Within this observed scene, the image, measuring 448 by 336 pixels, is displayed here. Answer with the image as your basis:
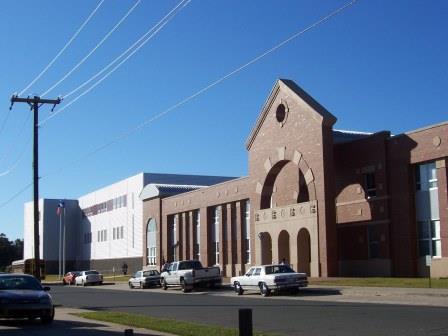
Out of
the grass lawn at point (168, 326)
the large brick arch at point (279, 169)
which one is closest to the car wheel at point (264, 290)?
the large brick arch at point (279, 169)

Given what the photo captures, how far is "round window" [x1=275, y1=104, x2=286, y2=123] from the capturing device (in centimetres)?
4747

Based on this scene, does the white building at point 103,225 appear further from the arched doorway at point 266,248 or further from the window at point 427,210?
the window at point 427,210

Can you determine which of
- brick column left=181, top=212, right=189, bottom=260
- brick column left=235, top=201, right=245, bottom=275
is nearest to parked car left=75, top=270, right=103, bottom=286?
brick column left=181, top=212, right=189, bottom=260

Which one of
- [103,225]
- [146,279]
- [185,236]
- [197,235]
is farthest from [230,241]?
[103,225]

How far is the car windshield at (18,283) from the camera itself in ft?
65.0

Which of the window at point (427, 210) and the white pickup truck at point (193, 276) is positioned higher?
the window at point (427, 210)

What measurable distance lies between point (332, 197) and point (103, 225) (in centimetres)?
6166

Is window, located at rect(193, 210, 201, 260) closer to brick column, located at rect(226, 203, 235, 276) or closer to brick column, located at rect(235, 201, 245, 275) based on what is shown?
brick column, located at rect(226, 203, 235, 276)

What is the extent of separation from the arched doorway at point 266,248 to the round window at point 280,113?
8044 mm

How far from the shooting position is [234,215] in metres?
57.1

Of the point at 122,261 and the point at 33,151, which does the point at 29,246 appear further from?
the point at 33,151

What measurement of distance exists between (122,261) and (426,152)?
57.8 meters

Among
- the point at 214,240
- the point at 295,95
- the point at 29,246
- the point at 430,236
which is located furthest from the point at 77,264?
the point at 430,236

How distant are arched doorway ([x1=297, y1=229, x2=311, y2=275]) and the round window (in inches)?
308
